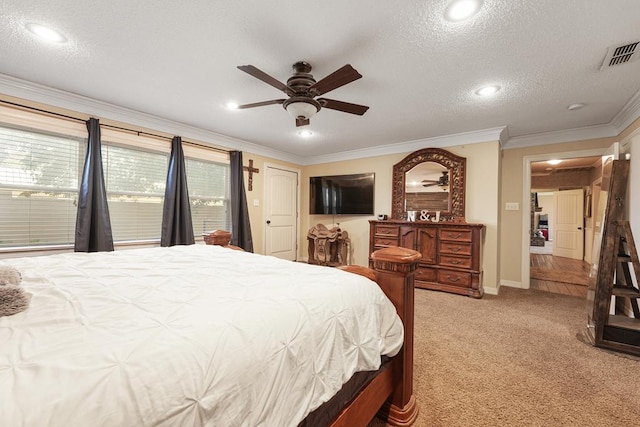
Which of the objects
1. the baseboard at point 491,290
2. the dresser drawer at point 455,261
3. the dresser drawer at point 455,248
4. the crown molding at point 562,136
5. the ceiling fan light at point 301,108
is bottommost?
the baseboard at point 491,290

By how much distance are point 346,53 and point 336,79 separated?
0.28 m

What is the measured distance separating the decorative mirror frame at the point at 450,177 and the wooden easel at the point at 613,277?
161 cm

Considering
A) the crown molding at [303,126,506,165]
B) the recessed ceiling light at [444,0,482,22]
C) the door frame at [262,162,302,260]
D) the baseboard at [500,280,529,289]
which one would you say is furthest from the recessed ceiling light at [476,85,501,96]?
the door frame at [262,162,302,260]

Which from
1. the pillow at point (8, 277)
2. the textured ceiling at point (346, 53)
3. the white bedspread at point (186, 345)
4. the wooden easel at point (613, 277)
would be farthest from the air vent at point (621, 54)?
the pillow at point (8, 277)

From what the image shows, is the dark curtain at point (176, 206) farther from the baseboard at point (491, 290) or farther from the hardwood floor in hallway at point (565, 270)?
the hardwood floor in hallway at point (565, 270)

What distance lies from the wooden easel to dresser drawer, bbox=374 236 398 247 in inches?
90.2

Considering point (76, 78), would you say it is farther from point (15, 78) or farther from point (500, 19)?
point (500, 19)

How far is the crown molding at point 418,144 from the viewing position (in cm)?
382

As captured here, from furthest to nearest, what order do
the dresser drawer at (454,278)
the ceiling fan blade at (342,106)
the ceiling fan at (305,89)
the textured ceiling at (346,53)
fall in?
the dresser drawer at (454,278), the ceiling fan blade at (342,106), the ceiling fan at (305,89), the textured ceiling at (346,53)

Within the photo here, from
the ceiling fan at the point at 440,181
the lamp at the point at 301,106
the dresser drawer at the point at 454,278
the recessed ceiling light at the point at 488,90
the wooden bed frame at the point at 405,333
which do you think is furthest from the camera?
the ceiling fan at the point at 440,181

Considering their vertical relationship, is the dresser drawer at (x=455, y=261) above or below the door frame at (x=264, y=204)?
below

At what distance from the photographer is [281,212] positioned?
549cm

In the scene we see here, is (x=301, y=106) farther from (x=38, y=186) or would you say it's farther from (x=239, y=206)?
(x=38, y=186)

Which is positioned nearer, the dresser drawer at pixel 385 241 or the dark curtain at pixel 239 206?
the dresser drawer at pixel 385 241
